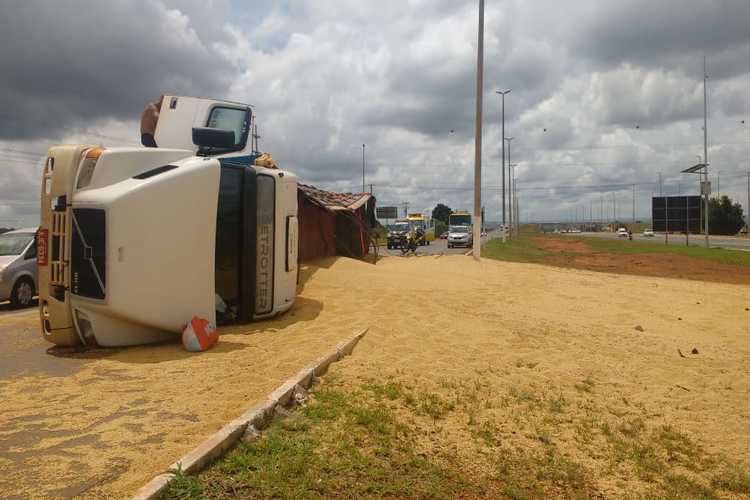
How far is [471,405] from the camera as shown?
17.6 feet

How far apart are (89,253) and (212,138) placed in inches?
132

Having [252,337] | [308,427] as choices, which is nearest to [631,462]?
[308,427]

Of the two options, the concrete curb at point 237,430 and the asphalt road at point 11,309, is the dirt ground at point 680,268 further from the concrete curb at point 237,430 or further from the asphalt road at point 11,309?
the asphalt road at point 11,309

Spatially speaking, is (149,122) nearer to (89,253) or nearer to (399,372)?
(89,253)

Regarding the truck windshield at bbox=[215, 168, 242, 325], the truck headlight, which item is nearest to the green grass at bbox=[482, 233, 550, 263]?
the truck windshield at bbox=[215, 168, 242, 325]

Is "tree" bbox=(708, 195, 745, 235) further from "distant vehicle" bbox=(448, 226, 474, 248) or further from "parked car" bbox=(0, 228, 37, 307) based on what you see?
"parked car" bbox=(0, 228, 37, 307)

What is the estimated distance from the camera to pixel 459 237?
1655 inches

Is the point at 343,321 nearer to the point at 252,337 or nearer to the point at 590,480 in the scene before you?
the point at 252,337

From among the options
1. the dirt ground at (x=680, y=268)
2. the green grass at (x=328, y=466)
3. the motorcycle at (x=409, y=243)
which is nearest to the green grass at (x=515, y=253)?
the dirt ground at (x=680, y=268)

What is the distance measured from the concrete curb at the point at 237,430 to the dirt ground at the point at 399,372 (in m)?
0.22

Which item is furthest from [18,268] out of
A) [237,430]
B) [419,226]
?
[419,226]

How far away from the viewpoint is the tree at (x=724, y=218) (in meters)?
74.2

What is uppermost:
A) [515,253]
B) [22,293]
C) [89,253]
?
[89,253]

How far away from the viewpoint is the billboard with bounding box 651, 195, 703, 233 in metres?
37.3
